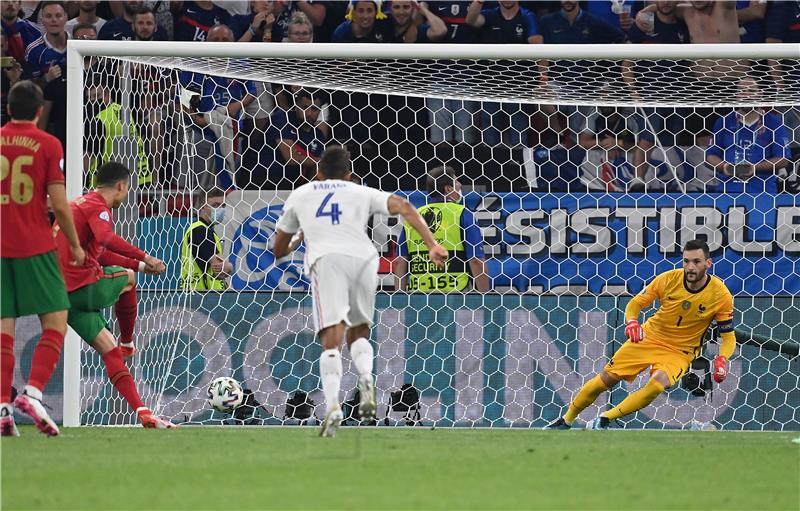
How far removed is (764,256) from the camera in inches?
447

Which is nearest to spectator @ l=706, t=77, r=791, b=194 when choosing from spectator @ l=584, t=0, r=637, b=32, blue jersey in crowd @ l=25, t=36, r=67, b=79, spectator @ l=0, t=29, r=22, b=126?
spectator @ l=584, t=0, r=637, b=32

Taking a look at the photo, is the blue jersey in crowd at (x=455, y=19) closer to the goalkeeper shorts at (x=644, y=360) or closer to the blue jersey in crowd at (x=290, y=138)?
the blue jersey in crowd at (x=290, y=138)

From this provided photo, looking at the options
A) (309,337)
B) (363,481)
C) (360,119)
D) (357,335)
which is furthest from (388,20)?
(363,481)

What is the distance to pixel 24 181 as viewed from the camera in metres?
7.62

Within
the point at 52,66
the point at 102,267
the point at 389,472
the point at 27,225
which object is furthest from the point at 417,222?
the point at 52,66

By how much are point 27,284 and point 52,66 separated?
6.49 m

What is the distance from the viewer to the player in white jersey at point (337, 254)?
7727 millimetres

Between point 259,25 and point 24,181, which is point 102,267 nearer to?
point 24,181

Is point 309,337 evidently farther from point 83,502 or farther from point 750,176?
point 83,502

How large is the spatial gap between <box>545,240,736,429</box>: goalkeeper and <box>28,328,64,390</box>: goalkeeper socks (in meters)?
4.19

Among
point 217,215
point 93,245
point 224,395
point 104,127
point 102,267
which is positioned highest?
point 104,127

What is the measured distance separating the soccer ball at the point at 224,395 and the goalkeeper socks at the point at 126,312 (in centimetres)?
80

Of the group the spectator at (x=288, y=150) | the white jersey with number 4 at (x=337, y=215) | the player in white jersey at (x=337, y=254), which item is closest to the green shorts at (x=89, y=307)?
the player in white jersey at (x=337, y=254)

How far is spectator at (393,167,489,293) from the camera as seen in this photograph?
11.5 m
